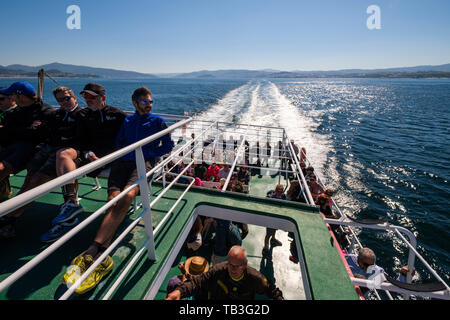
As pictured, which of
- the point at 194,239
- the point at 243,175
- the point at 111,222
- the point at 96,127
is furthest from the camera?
the point at 243,175

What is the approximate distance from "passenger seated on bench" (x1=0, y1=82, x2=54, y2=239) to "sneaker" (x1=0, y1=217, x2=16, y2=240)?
2.34 ft

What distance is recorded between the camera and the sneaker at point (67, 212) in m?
2.38

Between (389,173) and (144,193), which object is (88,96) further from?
(389,173)

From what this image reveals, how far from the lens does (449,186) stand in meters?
13.3

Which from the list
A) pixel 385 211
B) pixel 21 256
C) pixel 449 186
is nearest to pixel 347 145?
pixel 449 186

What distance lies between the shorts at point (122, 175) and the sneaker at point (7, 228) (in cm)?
129

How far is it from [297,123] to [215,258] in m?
25.7

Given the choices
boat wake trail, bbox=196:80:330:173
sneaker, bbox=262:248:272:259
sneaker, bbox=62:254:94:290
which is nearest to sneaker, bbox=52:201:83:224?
sneaker, bbox=62:254:94:290

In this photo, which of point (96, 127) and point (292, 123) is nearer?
point (96, 127)

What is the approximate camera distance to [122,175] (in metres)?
2.63

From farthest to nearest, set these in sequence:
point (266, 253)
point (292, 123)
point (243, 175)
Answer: point (292, 123) → point (243, 175) → point (266, 253)

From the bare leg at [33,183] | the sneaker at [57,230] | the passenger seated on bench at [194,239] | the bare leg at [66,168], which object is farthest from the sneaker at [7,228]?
the passenger seated on bench at [194,239]

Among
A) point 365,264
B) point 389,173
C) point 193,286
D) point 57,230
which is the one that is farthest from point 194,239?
point 389,173

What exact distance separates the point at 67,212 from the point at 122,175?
2.33ft
